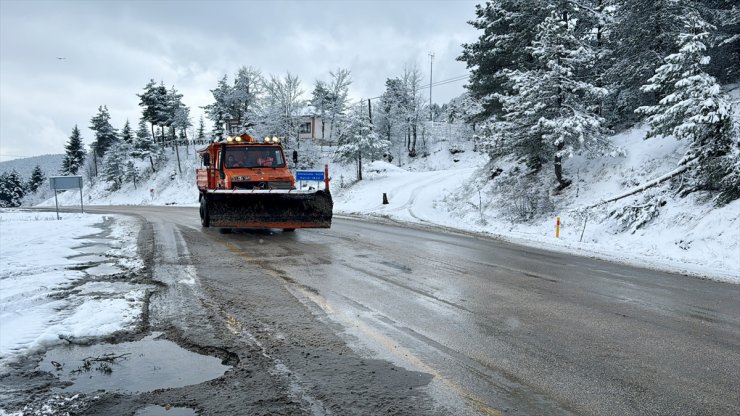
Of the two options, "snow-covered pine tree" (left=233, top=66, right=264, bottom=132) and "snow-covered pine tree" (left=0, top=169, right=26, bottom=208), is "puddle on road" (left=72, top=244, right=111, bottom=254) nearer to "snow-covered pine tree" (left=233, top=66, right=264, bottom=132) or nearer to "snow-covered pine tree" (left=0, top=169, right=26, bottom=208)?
"snow-covered pine tree" (left=233, top=66, right=264, bottom=132)

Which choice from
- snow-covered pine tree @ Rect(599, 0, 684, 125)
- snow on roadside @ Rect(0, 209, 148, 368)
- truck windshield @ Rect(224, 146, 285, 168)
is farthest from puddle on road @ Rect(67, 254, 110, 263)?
snow-covered pine tree @ Rect(599, 0, 684, 125)

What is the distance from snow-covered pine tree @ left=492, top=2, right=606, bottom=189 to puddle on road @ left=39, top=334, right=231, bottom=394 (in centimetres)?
1564

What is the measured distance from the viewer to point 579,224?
643 inches

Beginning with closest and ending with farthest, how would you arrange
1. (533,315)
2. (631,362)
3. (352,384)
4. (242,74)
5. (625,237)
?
(352,384) → (631,362) → (533,315) → (625,237) → (242,74)

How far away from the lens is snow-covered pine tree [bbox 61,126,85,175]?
94.5m

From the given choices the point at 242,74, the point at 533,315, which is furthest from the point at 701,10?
the point at 242,74

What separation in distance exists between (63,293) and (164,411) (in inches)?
162

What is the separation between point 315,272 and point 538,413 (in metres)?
5.12

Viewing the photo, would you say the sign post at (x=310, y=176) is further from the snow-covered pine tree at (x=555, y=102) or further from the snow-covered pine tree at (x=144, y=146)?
the snow-covered pine tree at (x=144, y=146)

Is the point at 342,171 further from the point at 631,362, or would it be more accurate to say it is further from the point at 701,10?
the point at 631,362

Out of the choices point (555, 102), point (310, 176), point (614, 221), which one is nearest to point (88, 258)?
point (614, 221)

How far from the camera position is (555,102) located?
18.6 metres

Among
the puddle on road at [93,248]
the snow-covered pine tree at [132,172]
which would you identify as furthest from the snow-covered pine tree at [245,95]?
the puddle on road at [93,248]

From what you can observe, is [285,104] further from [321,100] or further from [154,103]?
[154,103]
